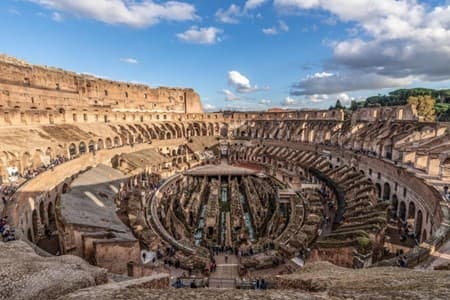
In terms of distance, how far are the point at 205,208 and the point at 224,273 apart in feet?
33.2

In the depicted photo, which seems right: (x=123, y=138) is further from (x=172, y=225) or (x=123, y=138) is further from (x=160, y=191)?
(x=172, y=225)

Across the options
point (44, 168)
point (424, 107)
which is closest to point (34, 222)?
point (44, 168)

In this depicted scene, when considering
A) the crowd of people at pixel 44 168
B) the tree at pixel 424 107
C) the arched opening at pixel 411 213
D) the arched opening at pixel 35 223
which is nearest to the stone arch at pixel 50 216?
the arched opening at pixel 35 223

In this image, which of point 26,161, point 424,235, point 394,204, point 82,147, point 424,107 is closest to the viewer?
point 424,235

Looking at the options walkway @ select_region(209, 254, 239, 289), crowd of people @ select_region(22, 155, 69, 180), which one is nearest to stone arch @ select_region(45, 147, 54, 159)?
crowd of people @ select_region(22, 155, 69, 180)

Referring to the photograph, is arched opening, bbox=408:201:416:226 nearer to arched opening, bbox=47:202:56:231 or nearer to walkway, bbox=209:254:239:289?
walkway, bbox=209:254:239:289

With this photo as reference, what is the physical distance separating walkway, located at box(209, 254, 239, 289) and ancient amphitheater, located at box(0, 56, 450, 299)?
0.06m

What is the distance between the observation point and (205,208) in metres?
23.9

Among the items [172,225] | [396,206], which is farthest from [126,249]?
[396,206]

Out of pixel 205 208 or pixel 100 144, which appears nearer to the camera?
pixel 205 208

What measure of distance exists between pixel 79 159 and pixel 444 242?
2843cm

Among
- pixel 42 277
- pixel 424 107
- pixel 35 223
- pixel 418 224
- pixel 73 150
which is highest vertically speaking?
pixel 424 107

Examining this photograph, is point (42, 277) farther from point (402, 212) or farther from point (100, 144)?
point (100, 144)

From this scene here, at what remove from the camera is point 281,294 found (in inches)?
177
